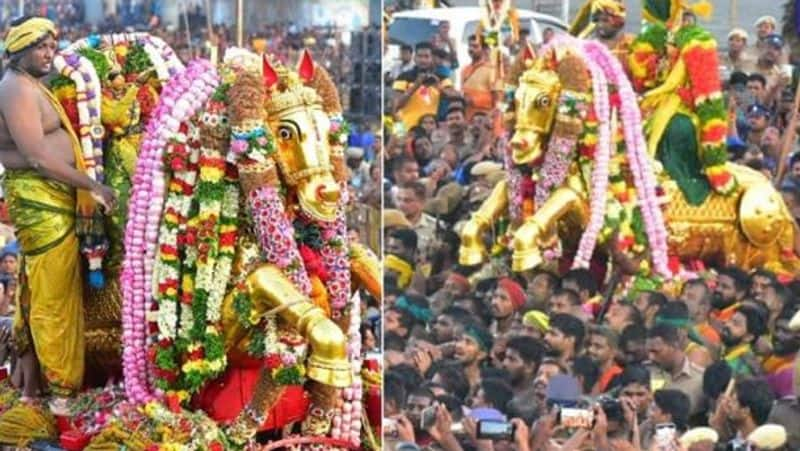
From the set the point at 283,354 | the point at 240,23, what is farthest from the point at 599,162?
the point at 240,23

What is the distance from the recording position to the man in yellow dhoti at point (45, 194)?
18.4 ft

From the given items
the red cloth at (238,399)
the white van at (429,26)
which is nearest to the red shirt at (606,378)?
the red cloth at (238,399)

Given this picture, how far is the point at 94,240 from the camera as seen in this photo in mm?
5727

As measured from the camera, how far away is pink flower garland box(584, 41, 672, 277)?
553 centimetres

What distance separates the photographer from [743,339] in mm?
5746

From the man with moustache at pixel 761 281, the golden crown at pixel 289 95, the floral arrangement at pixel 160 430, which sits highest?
the golden crown at pixel 289 95

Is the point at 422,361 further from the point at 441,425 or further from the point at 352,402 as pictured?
the point at 352,402

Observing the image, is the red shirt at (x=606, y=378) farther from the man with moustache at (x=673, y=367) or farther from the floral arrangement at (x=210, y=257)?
the floral arrangement at (x=210, y=257)

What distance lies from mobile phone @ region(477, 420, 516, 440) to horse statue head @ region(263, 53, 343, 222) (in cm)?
103

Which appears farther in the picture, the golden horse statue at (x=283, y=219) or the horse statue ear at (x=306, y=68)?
the horse statue ear at (x=306, y=68)

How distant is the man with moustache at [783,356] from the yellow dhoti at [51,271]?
2.25 metres

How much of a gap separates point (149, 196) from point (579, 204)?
53.2 inches

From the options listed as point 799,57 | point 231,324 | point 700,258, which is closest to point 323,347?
point 231,324

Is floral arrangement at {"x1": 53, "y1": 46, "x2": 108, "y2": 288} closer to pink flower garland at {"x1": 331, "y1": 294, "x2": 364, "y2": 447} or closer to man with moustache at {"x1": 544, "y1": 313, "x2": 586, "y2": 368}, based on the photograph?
pink flower garland at {"x1": 331, "y1": 294, "x2": 364, "y2": 447}
